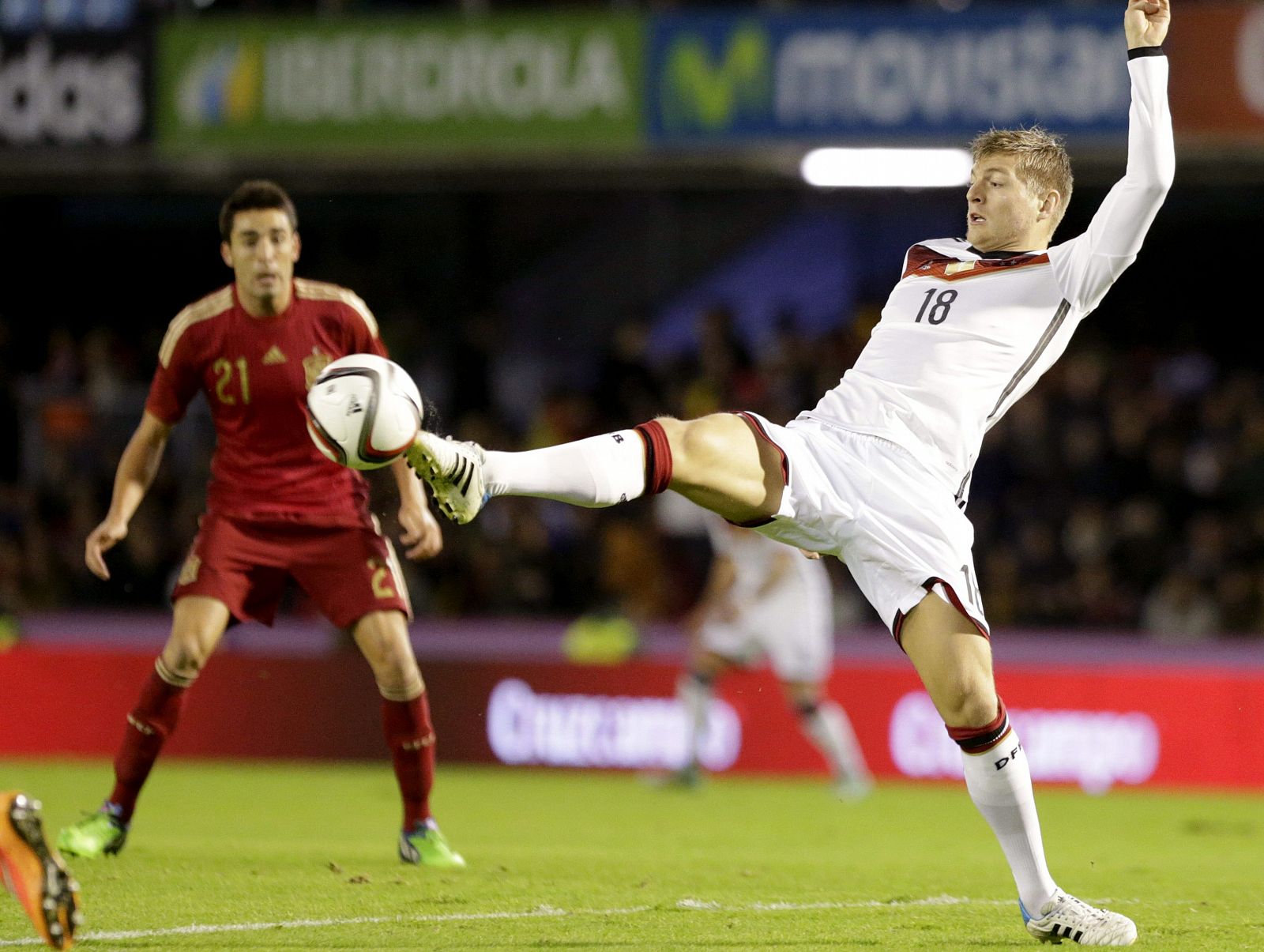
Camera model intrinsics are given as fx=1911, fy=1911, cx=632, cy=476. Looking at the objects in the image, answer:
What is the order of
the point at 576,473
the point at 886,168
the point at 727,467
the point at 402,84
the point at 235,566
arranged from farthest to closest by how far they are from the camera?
the point at 886,168, the point at 402,84, the point at 235,566, the point at 727,467, the point at 576,473

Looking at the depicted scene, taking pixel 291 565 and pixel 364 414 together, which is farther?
pixel 291 565

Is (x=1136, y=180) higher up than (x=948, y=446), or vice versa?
(x=1136, y=180)

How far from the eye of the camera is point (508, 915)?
570 centimetres

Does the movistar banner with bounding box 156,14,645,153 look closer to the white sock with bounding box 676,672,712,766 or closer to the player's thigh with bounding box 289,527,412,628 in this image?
the white sock with bounding box 676,672,712,766

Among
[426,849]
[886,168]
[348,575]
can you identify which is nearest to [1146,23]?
[348,575]

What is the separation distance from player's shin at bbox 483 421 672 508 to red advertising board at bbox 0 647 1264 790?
777cm

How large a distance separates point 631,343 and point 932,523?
11254 mm

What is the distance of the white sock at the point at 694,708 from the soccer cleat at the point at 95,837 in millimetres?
5487

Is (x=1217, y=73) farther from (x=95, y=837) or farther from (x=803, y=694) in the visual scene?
(x=95, y=837)

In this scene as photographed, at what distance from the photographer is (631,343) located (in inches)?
645

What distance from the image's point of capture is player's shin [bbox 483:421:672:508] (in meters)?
4.81

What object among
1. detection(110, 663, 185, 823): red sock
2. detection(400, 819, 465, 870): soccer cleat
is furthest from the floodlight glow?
detection(110, 663, 185, 823): red sock

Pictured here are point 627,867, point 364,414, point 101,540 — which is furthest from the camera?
A: point 627,867

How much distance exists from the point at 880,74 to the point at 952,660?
875cm
